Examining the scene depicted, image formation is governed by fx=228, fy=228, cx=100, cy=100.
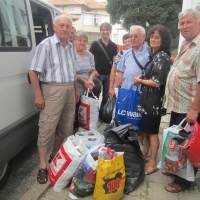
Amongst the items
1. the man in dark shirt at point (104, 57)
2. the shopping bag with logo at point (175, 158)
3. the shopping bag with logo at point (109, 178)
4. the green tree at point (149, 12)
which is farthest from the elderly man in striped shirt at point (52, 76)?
the green tree at point (149, 12)

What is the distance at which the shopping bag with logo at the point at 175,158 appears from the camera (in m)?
2.28

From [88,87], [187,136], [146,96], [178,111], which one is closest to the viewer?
[187,136]

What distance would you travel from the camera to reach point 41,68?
2.36 metres

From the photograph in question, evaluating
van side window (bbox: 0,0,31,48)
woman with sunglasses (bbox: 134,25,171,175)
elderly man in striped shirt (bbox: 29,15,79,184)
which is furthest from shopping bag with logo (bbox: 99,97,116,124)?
van side window (bbox: 0,0,31,48)

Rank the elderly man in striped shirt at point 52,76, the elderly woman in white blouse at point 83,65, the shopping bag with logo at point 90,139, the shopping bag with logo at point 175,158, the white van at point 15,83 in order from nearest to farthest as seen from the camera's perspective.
A: the white van at point 15,83
the shopping bag with logo at point 175,158
the elderly man in striped shirt at point 52,76
the shopping bag with logo at point 90,139
the elderly woman in white blouse at point 83,65

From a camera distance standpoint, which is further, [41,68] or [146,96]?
[146,96]

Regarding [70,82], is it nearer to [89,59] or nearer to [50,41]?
[50,41]

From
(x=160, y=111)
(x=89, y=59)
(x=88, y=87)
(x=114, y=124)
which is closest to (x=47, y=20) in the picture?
(x=89, y=59)

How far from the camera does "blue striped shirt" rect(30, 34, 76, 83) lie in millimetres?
2363

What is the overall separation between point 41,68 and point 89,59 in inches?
40.4

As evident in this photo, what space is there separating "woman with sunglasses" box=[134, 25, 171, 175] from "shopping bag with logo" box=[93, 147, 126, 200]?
1.99 ft

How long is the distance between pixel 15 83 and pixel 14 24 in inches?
25.0

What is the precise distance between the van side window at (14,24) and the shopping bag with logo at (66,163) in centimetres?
121

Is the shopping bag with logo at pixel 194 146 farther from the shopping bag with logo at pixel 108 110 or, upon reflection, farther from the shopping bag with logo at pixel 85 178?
the shopping bag with logo at pixel 108 110
